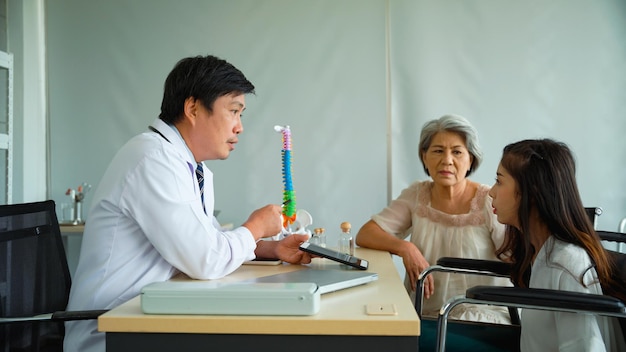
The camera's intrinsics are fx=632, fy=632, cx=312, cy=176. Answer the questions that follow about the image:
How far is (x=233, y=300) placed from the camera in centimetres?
116

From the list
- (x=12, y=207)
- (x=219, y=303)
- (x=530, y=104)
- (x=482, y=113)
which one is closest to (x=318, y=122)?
(x=482, y=113)

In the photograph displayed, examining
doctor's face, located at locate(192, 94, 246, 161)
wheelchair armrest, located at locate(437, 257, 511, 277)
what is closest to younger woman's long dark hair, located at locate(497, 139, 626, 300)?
wheelchair armrest, located at locate(437, 257, 511, 277)

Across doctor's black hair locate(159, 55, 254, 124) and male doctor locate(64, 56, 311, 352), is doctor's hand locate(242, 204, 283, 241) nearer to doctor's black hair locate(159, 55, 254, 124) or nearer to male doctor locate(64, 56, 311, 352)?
male doctor locate(64, 56, 311, 352)

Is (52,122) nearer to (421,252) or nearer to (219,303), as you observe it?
(421,252)

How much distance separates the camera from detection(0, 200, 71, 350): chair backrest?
1.60 metres

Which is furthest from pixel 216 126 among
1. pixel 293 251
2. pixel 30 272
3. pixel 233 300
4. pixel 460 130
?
pixel 460 130

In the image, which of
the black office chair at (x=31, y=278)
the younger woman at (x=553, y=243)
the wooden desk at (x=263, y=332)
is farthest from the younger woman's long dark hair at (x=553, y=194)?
the black office chair at (x=31, y=278)

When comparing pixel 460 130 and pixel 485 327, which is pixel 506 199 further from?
pixel 460 130

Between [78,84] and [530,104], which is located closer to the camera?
[530,104]

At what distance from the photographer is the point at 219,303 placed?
1167 millimetres

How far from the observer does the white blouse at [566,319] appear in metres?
1.44

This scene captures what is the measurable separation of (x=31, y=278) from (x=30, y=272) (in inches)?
0.6

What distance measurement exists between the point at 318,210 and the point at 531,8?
1707 mm

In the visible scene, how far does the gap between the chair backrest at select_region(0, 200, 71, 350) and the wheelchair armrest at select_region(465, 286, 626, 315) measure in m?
1.13
